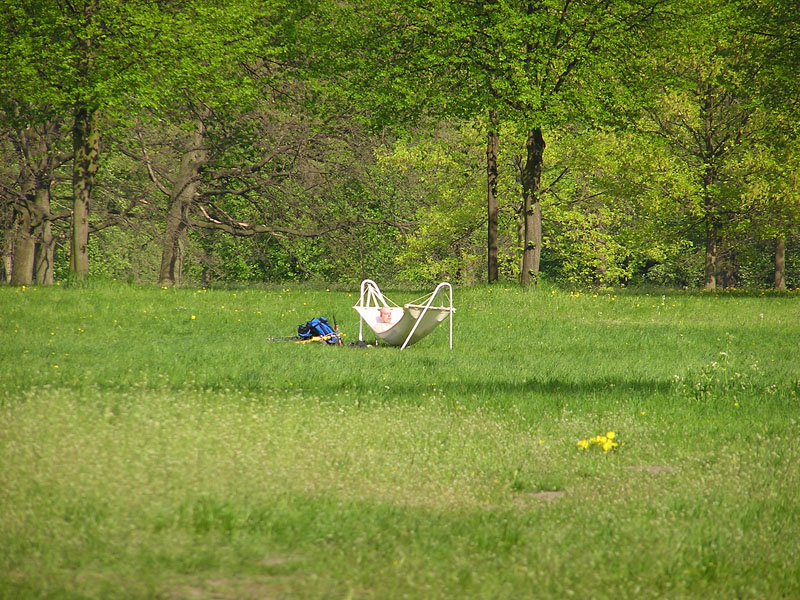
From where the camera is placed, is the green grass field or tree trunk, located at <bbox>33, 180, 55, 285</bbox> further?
tree trunk, located at <bbox>33, 180, 55, 285</bbox>

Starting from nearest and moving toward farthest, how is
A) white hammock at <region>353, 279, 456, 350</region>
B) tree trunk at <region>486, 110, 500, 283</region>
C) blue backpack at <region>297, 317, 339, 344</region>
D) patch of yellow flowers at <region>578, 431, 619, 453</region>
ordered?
patch of yellow flowers at <region>578, 431, 619, 453</region>, white hammock at <region>353, 279, 456, 350</region>, blue backpack at <region>297, 317, 339, 344</region>, tree trunk at <region>486, 110, 500, 283</region>

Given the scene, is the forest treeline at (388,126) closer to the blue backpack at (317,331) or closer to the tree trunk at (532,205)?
the tree trunk at (532,205)

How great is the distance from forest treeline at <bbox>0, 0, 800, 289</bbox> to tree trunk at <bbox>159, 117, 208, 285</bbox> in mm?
77

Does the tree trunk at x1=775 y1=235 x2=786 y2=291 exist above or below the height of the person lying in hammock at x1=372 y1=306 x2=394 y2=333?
above

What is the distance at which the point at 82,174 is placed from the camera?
74.6 feet

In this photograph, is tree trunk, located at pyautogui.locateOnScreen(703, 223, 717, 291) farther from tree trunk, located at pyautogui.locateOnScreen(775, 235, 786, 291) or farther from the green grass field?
the green grass field

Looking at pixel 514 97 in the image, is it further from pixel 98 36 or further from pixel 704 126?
pixel 704 126

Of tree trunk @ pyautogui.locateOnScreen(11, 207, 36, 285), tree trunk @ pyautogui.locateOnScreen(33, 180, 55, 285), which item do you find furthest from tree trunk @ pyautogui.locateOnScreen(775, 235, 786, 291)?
tree trunk @ pyautogui.locateOnScreen(11, 207, 36, 285)

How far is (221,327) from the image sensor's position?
16.7m

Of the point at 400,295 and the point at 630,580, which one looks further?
the point at 400,295

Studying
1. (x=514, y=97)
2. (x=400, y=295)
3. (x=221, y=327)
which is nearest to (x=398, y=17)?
(x=514, y=97)

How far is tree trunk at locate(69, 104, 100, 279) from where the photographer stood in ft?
73.7

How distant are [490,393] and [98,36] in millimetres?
15686

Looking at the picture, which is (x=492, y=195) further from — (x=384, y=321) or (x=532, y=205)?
(x=384, y=321)
